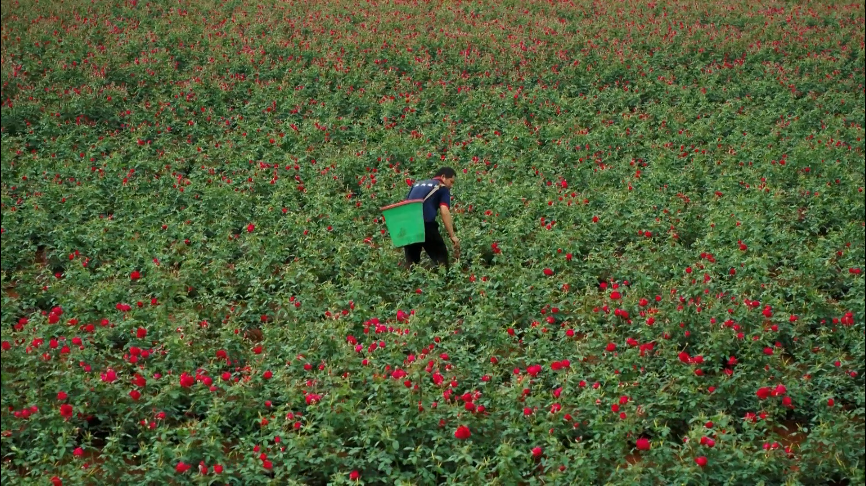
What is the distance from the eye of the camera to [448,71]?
12.3m

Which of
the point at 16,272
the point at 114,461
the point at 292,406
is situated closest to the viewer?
the point at 114,461

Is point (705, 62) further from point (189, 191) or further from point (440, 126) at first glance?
point (189, 191)

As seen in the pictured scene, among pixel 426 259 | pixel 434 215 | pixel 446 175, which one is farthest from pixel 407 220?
pixel 426 259

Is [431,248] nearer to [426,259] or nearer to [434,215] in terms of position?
[434,215]

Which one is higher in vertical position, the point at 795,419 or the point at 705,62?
the point at 705,62

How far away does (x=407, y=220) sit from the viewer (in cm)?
686

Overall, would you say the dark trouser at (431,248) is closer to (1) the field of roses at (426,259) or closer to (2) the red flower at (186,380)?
(1) the field of roses at (426,259)

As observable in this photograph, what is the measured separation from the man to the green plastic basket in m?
0.11

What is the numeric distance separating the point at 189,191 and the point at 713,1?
11413 millimetres

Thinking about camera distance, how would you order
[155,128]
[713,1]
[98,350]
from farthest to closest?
[713,1], [155,128], [98,350]

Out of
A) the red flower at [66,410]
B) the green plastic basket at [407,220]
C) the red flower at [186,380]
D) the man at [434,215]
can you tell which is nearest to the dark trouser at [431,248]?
the man at [434,215]

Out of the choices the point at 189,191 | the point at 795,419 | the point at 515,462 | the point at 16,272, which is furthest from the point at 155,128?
the point at 795,419

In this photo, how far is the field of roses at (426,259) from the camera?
4742mm

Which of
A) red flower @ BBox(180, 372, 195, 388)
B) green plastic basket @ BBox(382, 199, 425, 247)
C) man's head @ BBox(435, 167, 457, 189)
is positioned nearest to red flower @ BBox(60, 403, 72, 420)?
red flower @ BBox(180, 372, 195, 388)
